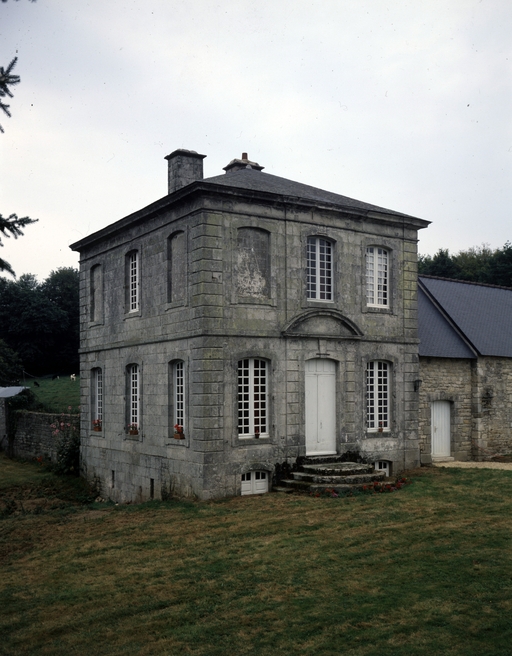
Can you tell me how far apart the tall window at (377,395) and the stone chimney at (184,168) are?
6.95m

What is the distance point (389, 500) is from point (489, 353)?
30.1 feet

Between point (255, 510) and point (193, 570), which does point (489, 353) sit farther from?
point (193, 570)

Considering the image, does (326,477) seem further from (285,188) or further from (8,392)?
(8,392)

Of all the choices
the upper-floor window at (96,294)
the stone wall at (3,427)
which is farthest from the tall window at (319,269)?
the stone wall at (3,427)

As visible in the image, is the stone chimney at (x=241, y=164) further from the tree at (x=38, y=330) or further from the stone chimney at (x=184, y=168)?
the tree at (x=38, y=330)

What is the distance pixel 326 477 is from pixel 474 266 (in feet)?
122

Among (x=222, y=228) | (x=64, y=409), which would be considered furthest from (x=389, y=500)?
(x=64, y=409)

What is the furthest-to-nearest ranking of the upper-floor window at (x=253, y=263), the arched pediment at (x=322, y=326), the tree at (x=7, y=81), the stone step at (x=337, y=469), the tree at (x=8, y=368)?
the tree at (x=8, y=368) → the arched pediment at (x=322, y=326) → the upper-floor window at (x=253, y=263) → the stone step at (x=337, y=469) → the tree at (x=7, y=81)

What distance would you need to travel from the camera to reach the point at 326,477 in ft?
53.0

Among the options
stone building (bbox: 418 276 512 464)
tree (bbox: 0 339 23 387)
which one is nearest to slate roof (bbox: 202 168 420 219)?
stone building (bbox: 418 276 512 464)

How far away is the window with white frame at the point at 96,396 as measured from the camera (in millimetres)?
21969

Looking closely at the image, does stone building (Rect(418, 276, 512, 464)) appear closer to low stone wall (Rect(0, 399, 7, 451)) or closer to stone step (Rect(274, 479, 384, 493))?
stone step (Rect(274, 479, 384, 493))

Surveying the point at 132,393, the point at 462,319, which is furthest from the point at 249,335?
the point at 462,319

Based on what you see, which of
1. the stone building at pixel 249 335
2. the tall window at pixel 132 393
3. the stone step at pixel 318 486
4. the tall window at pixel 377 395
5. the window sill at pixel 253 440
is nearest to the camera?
the stone step at pixel 318 486
